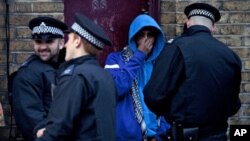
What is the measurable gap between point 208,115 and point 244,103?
4.61ft

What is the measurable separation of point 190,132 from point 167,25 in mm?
1522

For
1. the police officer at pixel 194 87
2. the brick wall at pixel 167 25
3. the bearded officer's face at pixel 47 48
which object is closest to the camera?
the police officer at pixel 194 87

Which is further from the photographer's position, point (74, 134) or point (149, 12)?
point (149, 12)

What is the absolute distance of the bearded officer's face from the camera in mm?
4887

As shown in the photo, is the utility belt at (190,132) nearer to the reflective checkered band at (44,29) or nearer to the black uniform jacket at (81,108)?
the black uniform jacket at (81,108)

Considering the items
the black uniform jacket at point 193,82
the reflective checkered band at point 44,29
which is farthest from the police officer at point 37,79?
the black uniform jacket at point 193,82

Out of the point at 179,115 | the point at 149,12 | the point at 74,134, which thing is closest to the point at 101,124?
the point at 74,134

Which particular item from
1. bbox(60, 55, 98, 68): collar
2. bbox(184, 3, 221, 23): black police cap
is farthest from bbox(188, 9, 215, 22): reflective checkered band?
bbox(60, 55, 98, 68): collar

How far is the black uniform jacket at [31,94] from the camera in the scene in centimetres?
461

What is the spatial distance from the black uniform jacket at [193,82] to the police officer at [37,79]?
81cm

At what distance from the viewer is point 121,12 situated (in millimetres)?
5875

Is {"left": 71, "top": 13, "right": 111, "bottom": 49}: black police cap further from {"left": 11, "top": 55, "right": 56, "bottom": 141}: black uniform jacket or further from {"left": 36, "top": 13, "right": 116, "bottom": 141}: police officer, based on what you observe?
{"left": 11, "top": 55, "right": 56, "bottom": 141}: black uniform jacket

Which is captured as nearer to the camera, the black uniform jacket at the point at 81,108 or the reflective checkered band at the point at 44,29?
the black uniform jacket at the point at 81,108

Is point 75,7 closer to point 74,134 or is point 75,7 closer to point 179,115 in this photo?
point 179,115
